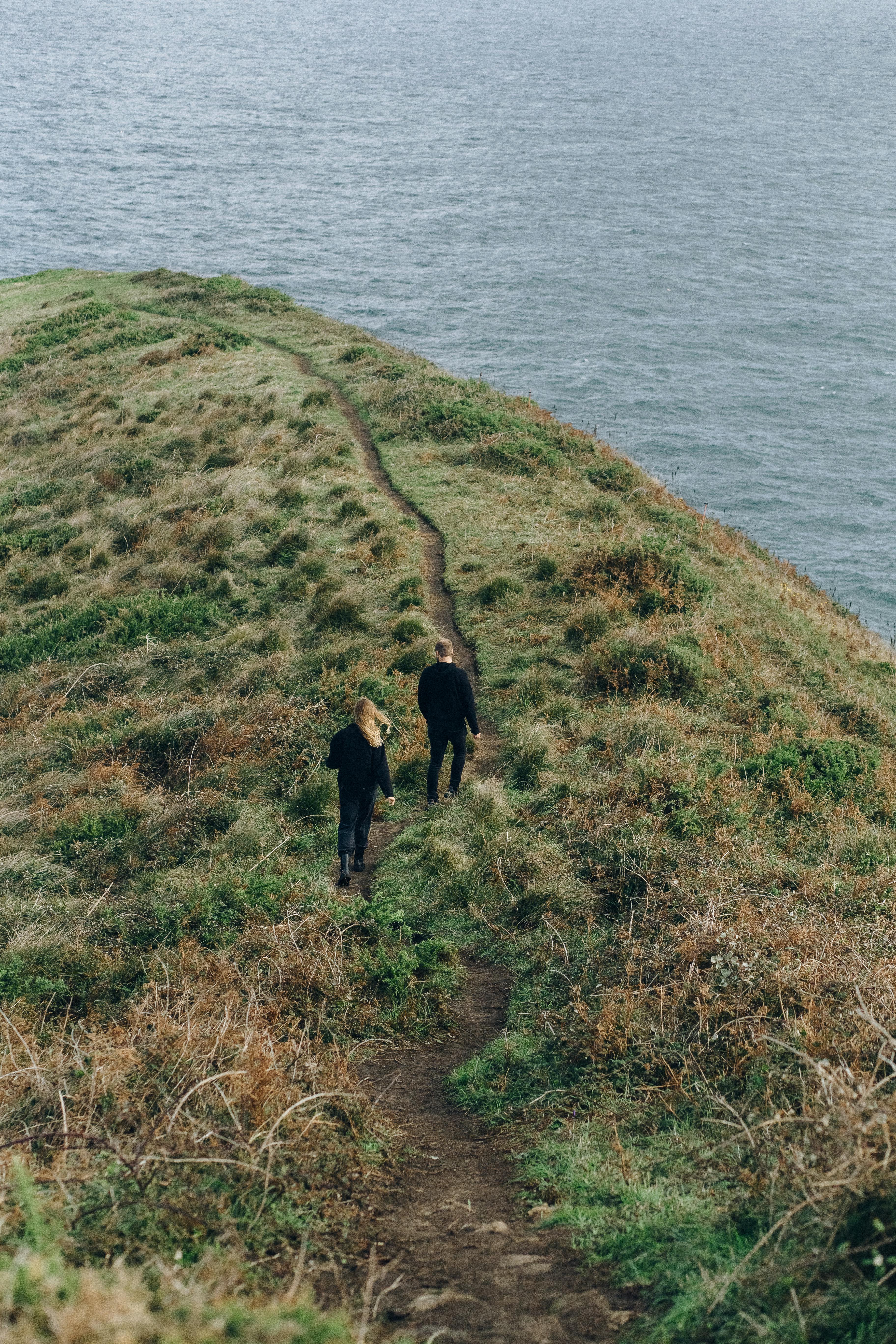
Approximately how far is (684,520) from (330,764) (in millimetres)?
13885

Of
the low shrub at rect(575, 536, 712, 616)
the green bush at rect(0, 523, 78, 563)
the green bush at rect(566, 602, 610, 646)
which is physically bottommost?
the green bush at rect(0, 523, 78, 563)

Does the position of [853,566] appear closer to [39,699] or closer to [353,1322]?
[39,699]

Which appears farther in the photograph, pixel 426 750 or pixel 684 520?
pixel 684 520

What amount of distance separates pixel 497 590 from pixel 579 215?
68858mm

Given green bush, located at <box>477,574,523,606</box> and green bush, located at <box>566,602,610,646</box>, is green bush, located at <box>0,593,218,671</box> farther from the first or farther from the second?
green bush, located at <box>566,602,610,646</box>

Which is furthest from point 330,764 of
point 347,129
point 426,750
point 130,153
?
point 347,129

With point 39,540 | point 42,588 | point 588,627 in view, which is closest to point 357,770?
point 588,627

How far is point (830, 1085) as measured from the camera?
5133 mm

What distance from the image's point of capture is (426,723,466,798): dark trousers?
11523 millimetres

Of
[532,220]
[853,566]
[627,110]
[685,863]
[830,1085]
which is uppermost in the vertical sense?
[627,110]

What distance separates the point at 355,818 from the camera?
10281mm

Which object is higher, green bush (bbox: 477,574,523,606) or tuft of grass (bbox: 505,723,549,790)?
green bush (bbox: 477,574,523,606)

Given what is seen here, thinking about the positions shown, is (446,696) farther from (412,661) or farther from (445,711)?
(412,661)

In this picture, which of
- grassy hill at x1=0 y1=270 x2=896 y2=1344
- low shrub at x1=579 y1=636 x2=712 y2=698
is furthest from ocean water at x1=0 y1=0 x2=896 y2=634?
low shrub at x1=579 y1=636 x2=712 y2=698
